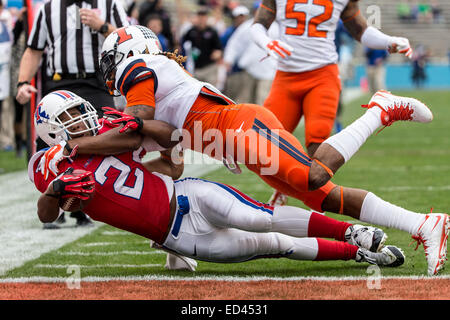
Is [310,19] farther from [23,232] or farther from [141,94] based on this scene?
[23,232]

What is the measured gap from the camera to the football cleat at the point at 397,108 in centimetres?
368

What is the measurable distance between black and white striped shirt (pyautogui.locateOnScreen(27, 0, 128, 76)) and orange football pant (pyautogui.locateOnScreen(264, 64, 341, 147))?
1142 mm

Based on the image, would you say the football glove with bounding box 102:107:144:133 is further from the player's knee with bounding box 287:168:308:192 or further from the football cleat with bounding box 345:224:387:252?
the football cleat with bounding box 345:224:387:252

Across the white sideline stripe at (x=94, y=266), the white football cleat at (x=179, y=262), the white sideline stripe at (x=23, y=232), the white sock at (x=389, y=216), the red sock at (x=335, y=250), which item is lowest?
the white sideline stripe at (x=23, y=232)

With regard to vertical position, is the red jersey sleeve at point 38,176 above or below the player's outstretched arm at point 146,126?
below

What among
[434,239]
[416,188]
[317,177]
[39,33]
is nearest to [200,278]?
[317,177]

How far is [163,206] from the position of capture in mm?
3488

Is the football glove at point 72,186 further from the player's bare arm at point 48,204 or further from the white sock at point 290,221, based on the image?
the white sock at point 290,221

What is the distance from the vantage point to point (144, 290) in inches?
130

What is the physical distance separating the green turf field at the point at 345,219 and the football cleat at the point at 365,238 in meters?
0.11

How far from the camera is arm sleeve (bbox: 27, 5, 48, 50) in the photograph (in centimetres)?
507

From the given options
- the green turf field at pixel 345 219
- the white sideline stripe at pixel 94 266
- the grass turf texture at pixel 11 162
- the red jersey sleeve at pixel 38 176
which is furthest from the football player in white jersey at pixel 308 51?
the grass turf texture at pixel 11 162

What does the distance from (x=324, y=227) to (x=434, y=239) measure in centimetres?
49
